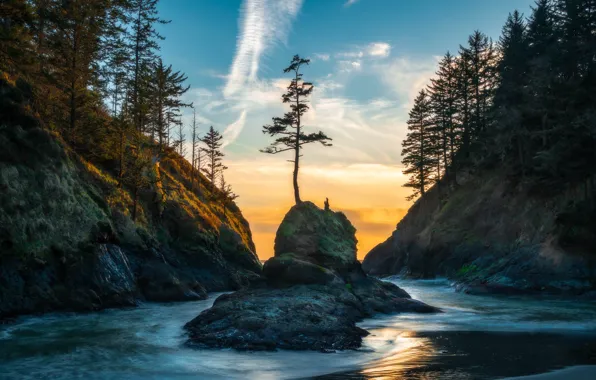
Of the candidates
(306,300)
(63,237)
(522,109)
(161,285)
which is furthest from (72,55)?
(522,109)

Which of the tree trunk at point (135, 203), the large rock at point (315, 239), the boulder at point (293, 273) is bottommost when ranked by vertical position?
the boulder at point (293, 273)

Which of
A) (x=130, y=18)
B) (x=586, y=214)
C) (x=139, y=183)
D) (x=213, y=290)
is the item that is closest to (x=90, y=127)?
(x=139, y=183)

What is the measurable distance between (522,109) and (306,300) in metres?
29.0

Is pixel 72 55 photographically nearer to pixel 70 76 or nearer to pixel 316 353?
pixel 70 76

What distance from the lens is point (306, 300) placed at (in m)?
15.9

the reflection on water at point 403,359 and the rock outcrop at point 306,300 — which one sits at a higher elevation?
the rock outcrop at point 306,300

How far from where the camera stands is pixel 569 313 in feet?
61.6

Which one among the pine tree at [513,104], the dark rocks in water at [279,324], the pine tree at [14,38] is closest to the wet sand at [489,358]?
the dark rocks in water at [279,324]

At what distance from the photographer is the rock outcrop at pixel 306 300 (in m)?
12.4

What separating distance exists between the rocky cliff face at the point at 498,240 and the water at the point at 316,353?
9.42 metres

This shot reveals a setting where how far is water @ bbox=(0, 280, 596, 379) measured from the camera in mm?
9336

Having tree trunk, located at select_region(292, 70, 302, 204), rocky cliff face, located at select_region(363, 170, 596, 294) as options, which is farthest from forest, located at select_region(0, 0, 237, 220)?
rocky cliff face, located at select_region(363, 170, 596, 294)

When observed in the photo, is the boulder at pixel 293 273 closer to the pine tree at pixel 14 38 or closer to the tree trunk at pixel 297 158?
the tree trunk at pixel 297 158

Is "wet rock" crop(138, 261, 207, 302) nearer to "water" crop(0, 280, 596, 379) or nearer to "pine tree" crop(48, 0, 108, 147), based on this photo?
"water" crop(0, 280, 596, 379)
